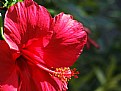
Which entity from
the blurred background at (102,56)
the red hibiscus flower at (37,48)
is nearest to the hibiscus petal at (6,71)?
the red hibiscus flower at (37,48)

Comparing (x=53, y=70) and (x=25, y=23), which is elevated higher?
(x=25, y=23)

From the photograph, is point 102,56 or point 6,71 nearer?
point 6,71

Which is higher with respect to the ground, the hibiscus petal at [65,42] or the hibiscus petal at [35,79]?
the hibiscus petal at [65,42]

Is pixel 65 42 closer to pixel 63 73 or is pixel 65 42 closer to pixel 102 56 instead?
pixel 63 73

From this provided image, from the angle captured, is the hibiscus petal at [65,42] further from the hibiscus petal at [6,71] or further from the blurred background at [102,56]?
the blurred background at [102,56]

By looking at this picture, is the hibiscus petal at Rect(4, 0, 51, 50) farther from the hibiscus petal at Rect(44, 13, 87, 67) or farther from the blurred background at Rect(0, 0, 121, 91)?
the blurred background at Rect(0, 0, 121, 91)

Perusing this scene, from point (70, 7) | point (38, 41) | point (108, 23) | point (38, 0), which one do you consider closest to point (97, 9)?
point (108, 23)

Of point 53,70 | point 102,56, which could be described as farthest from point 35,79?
point 102,56

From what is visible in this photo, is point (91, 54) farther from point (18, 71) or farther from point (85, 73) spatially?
point (18, 71)
